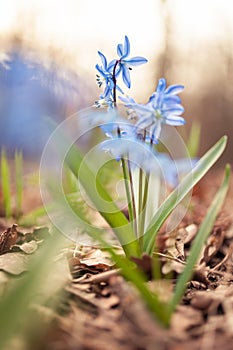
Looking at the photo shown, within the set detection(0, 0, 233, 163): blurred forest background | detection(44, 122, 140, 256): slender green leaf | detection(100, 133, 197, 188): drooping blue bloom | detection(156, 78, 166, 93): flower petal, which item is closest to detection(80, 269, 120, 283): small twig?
detection(44, 122, 140, 256): slender green leaf

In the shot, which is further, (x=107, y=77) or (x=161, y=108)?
(x=107, y=77)

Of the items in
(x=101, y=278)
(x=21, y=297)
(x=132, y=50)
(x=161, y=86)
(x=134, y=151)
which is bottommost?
(x=101, y=278)

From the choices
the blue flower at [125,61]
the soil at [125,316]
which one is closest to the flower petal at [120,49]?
the blue flower at [125,61]

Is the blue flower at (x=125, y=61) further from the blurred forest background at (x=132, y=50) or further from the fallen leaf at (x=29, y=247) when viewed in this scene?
the blurred forest background at (x=132, y=50)

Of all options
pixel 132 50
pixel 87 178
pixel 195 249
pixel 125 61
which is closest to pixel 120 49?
pixel 125 61

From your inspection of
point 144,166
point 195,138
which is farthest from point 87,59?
point 144,166

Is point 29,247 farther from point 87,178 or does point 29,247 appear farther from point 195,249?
point 195,249

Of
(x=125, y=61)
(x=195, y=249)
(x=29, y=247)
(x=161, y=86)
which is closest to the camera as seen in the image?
(x=195, y=249)
